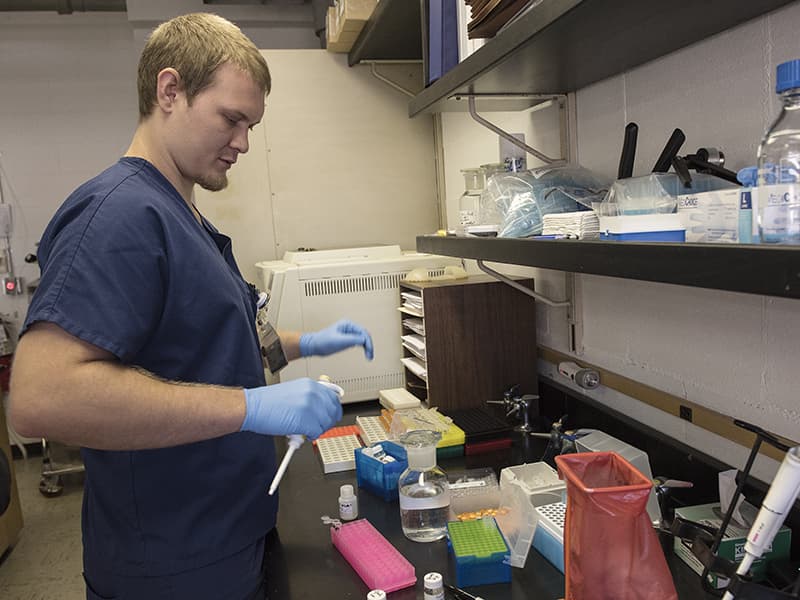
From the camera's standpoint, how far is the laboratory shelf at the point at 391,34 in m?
1.93

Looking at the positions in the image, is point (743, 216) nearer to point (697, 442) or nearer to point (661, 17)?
point (661, 17)

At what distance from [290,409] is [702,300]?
0.80 m

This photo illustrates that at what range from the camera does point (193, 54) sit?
101cm

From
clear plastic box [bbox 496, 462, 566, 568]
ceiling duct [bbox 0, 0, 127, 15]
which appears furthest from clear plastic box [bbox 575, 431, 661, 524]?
ceiling duct [bbox 0, 0, 127, 15]

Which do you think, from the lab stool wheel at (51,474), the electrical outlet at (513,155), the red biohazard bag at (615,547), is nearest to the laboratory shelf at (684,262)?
the red biohazard bag at (615,547)

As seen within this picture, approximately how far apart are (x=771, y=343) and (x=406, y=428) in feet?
2.84

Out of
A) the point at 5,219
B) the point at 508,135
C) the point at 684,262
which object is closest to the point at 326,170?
the point at 508,135

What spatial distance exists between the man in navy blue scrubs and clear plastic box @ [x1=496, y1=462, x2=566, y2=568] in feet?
1.24

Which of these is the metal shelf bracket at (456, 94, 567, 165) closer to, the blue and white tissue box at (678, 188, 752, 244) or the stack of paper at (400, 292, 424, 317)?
the stack of paper at (400, 292, 424, 317)

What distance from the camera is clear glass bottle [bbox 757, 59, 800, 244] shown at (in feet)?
1.87

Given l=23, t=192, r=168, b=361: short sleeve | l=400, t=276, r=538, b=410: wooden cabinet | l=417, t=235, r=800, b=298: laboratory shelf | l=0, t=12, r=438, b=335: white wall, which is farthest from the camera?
l=0, t=12, r=438, b=335: white wall

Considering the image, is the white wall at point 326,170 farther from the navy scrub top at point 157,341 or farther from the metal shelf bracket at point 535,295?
the navy scrub top at point 157,341

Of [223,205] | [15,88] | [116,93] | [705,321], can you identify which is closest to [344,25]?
[223,205]

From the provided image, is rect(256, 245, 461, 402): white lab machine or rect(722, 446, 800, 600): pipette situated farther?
rect(256, 245, 461, 402): white lab machine
